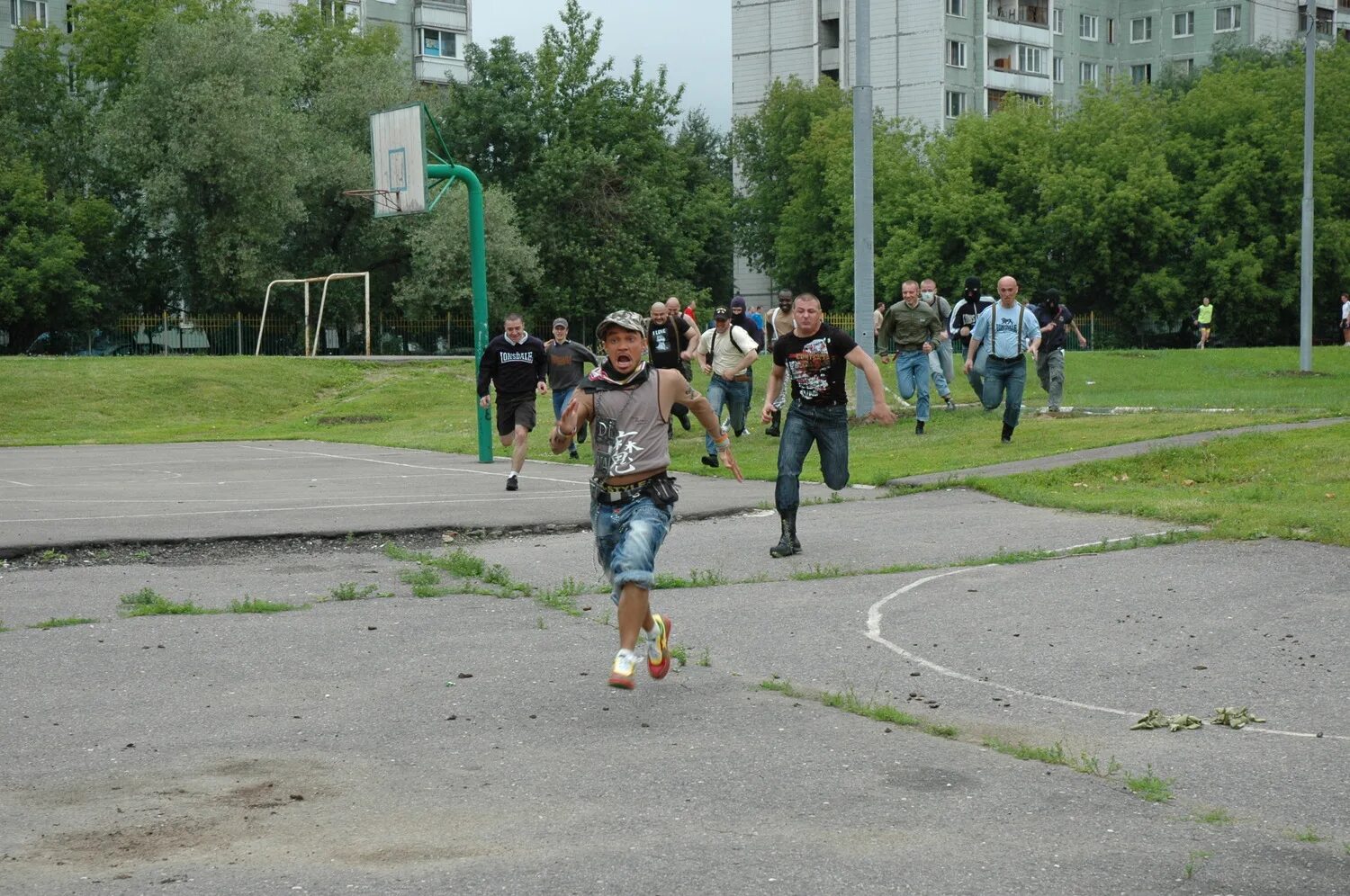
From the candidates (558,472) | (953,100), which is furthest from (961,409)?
(953,100)

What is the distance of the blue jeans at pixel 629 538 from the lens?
754 centimetres

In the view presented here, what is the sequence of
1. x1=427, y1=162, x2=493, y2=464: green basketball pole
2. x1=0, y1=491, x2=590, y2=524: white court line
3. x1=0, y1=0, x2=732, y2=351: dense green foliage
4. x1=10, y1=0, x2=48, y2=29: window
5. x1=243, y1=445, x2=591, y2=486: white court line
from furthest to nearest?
1. x1=10, y1=0, x2=48, y2=29: window
2. x1=0, y1=0, x2=732, y2=351: dense green foliage
3. x1=427, y1=162, x2=493, y2=464: green basketball pole
4. x1=243, y1=445, x2=591, y2=486: white court line
5. x1=0, y1=491, x2=590, y2=524: white court line

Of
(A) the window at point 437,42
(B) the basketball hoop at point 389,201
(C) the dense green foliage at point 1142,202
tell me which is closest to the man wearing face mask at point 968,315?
(B) the basketball hoop at point 389,201

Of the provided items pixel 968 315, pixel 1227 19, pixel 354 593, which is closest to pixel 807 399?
pixel 354 593

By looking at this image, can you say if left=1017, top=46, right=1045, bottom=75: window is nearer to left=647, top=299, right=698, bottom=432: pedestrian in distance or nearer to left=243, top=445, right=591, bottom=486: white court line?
left=243, top=445, right=591, bottom=486: white court line

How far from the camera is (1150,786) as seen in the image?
224 inches

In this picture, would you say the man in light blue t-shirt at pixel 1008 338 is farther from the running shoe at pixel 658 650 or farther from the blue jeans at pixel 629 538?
the running shoe at pixel 658 650

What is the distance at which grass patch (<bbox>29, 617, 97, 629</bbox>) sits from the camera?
30.5 feet

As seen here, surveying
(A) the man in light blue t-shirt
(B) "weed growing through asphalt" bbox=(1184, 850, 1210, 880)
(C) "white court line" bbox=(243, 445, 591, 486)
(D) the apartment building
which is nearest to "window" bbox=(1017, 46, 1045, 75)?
(D) the apartment building

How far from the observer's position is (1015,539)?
1234cm

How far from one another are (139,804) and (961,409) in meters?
19.7

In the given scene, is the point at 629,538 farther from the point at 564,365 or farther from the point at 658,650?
the point at 564,365

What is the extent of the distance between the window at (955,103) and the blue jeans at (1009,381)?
198 ft

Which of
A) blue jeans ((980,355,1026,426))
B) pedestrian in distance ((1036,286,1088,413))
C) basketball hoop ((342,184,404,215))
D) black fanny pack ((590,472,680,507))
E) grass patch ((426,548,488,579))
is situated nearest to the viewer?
black fanny pack ((590,472,680,507))
